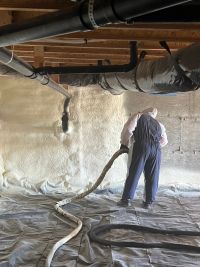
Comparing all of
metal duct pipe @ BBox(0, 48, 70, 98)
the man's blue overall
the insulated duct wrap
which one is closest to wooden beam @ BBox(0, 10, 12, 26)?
metal duct pipe @ BBox(0, 48, 70, 98)

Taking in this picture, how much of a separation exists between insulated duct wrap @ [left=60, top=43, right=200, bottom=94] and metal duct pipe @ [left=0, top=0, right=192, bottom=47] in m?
0.74

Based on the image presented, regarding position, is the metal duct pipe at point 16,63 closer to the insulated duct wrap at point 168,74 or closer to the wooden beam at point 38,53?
the wooden beam at point 38,53

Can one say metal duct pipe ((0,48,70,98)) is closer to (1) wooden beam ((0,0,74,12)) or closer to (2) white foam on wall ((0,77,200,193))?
(1) wooden beam ((0,0,74,12))

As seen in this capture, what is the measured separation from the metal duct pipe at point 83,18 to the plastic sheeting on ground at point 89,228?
5.31 feet

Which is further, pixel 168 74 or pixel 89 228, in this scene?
pixel 89 228

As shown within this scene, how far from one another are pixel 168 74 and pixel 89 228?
69.2 inches

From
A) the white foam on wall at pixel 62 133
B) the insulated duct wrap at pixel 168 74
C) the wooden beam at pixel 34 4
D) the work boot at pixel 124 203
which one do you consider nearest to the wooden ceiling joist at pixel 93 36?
the wooden beam at pixel 34 4

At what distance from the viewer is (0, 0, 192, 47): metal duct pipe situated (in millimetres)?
1266

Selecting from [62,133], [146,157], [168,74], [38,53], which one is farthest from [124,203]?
[168,74]

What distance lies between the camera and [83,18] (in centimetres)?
146

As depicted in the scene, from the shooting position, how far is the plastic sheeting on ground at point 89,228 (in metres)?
2.75

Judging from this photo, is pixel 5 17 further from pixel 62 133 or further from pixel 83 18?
pixel 62 133

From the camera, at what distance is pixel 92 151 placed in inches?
223

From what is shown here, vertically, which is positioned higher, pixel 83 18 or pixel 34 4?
pixel 34 4
